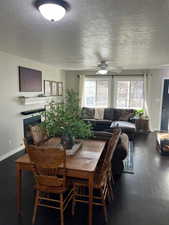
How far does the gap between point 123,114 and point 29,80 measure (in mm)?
3735

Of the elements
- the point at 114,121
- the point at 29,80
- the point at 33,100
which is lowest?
the point at 114,121

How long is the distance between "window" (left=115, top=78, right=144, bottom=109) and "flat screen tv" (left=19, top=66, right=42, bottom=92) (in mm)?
3398

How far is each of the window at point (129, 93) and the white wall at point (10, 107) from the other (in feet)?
12.9

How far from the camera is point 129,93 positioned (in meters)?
7.38

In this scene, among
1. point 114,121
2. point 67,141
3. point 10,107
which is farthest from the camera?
point 114,121

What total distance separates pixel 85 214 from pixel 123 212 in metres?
0.53

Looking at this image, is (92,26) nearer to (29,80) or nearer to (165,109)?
(29,80)

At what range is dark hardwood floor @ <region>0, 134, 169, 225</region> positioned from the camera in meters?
2.29

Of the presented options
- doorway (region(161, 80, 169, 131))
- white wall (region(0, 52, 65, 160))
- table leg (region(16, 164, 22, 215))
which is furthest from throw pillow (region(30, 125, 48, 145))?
doorway (region(161, 80, 169, 131))

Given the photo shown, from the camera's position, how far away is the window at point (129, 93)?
23.8 feet

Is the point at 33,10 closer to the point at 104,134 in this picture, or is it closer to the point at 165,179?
the point at 104,134

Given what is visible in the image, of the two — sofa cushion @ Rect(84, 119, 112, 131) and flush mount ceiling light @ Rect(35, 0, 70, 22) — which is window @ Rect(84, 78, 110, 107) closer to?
sofa cushion @ Rect(84, 119, 112, 131)

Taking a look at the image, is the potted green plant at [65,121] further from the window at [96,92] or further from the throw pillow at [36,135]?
the window at [96,92]

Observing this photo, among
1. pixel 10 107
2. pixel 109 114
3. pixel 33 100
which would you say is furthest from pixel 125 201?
pixel 109 114
